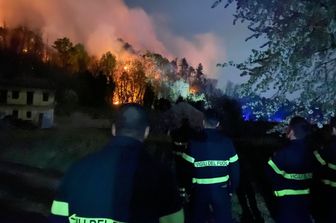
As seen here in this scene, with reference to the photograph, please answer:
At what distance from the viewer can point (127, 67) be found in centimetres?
6097

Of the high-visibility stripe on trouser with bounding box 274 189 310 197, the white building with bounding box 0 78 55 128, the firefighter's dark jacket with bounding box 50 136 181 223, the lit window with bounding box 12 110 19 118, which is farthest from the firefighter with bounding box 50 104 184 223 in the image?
the lit window with bounding box 12 110 19 118

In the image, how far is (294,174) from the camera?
5.72 m

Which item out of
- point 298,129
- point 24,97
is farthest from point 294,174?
point 24,97

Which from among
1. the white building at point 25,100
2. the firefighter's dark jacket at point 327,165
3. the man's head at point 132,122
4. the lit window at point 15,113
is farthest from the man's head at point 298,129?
the lit window at point 15,113

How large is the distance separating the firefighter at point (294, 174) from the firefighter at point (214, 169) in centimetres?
73

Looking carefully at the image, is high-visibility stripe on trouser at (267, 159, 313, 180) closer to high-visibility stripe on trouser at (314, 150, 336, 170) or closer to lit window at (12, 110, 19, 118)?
high-visibility stripe on trouser at (314, 150, 336, 170)

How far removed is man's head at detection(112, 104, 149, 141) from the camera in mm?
2941

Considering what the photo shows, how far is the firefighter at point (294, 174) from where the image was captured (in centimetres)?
562

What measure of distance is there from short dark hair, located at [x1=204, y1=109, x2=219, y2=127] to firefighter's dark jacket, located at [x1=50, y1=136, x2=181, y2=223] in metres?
3.47

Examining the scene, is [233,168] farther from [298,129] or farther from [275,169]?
[298,129]

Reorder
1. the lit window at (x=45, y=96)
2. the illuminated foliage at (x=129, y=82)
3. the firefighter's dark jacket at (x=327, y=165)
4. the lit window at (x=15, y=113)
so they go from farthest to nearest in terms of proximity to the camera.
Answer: the illuminated foliage at (x=129, y=82)
the lit window at (x=45, y=96)
the lit window at (x=15, y=113)
the firefighter's dark jacket at (x=327, y=165)

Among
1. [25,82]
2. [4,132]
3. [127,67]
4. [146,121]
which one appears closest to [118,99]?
[127,67]

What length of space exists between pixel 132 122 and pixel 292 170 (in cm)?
329

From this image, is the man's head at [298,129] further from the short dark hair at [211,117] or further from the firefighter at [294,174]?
the short dark hair at [211,117]
